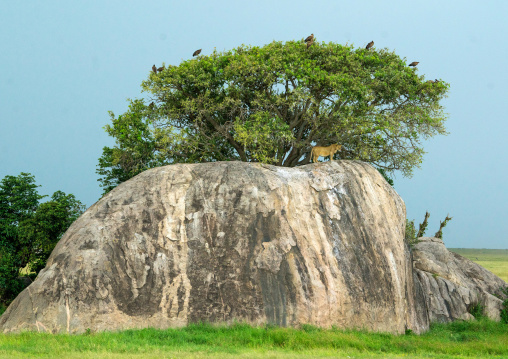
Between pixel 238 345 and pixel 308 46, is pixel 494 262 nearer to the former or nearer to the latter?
pixel 308 46

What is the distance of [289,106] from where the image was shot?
2980 cm

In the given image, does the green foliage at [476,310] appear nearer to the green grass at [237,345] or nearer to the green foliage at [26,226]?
the green grass at [237,345]

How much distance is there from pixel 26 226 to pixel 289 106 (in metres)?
15.7

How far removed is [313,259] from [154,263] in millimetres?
6496

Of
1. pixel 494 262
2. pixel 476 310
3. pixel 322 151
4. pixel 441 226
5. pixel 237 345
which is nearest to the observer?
pixel 237 345

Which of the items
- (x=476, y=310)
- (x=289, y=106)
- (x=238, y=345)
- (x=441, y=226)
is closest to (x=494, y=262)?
(x=441, y=226)

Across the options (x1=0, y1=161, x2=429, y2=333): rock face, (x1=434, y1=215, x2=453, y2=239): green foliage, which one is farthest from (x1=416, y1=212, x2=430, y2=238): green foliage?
(x1=0, y1=161, x2=429, y2=333): rock face

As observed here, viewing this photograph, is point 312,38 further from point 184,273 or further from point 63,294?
point 63,294

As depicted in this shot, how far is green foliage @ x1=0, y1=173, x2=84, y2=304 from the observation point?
27472 millimetres

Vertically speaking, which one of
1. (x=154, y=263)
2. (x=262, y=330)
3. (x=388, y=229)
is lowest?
(x=262, y=330)

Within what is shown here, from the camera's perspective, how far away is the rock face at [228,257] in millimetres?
19922

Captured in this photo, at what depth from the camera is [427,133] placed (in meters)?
30.6

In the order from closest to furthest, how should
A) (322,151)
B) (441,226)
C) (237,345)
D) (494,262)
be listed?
(237,345) → (322,151) → (441,226) → (494,262)

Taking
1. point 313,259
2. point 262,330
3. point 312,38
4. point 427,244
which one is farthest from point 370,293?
point 312,38
